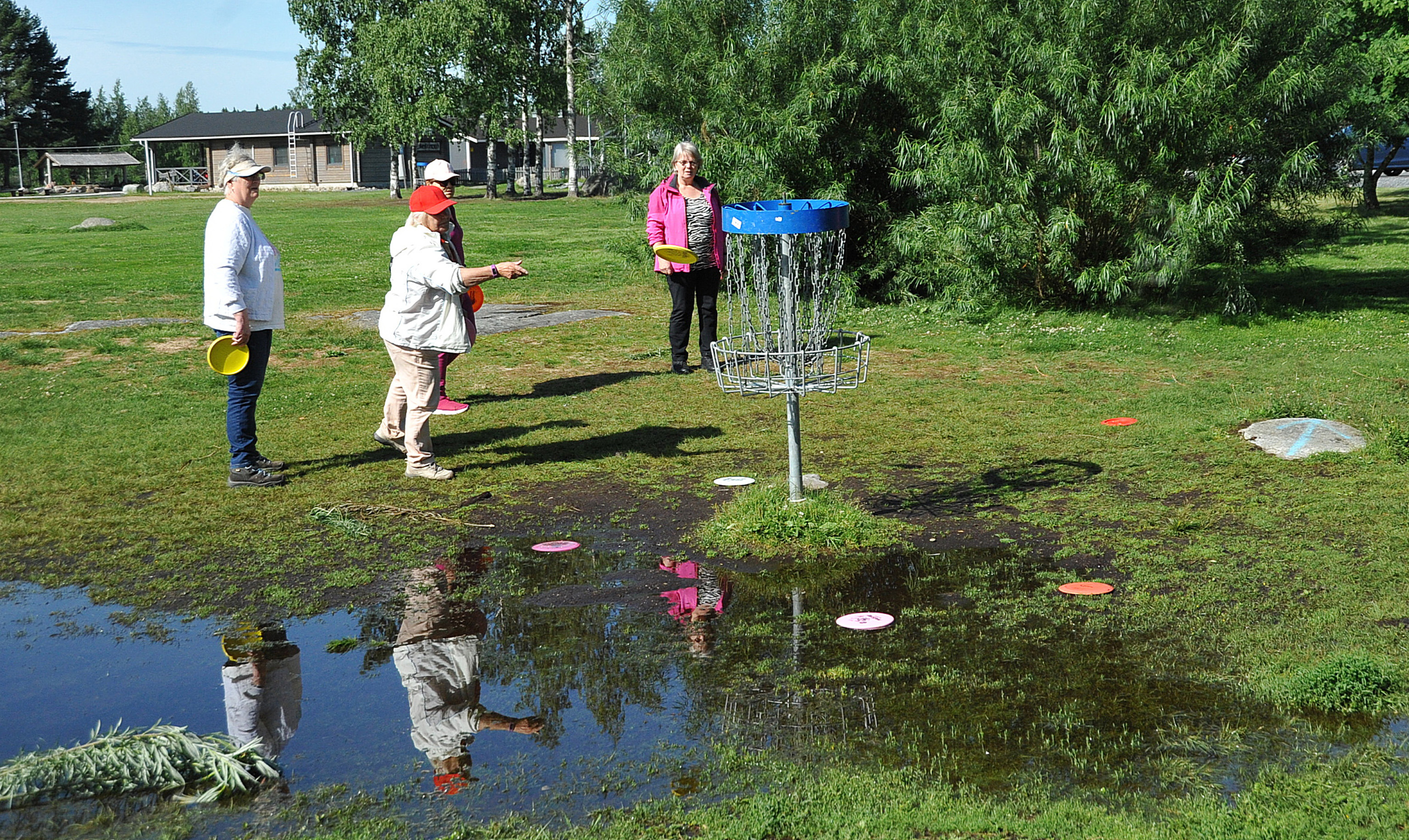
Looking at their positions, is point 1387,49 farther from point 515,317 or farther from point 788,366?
point 788,366

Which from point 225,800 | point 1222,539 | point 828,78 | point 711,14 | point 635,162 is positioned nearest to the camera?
point 225,800

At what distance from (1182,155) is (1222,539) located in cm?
727

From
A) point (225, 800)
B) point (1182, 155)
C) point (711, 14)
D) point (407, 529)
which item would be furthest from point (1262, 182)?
point (225, 800)

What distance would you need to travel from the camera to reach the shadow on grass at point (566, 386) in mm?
9508

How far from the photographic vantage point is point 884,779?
135 inches

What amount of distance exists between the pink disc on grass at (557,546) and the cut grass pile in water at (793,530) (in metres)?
0.62

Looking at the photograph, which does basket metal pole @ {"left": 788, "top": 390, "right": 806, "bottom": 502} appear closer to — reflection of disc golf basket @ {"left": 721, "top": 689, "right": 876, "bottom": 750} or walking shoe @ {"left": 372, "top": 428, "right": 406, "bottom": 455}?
reflection of disc golf basket @ {"left": 721, "top": 689, "right": 876, "bottom": 750}

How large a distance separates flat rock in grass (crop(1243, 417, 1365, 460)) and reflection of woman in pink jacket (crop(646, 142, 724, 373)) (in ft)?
13.3

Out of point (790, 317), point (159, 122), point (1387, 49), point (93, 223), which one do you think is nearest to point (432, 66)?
point (93, 223)

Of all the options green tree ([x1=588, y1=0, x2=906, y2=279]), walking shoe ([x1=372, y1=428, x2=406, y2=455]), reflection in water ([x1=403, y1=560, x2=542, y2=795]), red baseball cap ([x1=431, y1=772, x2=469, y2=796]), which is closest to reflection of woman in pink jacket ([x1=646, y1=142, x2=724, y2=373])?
walking shoe ([x1=372, y1=428, x2=406, y2=455])

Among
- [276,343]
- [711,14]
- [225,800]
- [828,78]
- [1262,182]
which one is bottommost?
[225,800]

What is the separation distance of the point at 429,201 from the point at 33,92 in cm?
8479

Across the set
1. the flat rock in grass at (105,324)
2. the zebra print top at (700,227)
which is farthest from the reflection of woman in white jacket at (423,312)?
the flat rock in grass at (105,324)

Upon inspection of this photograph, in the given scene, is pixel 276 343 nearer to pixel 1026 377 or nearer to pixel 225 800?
pixel 1026 377
